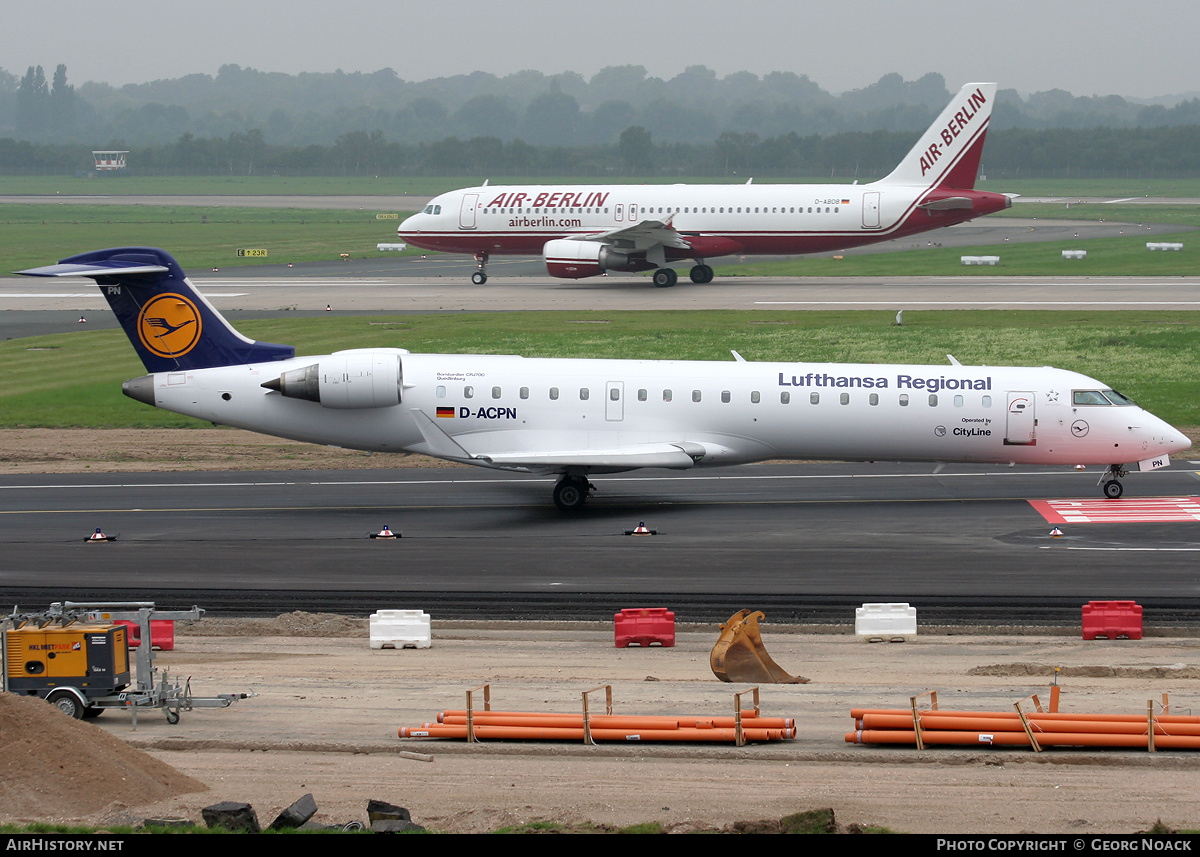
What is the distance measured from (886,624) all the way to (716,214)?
4777 centimetres

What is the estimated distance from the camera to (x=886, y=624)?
21578 mm

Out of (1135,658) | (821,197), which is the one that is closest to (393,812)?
(1135,658)

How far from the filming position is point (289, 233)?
387ft

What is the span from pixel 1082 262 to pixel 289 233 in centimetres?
6772

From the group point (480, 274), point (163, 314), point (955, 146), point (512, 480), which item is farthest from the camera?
point (480, 274)

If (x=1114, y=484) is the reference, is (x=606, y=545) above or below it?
below

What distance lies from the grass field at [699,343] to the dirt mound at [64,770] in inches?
1102

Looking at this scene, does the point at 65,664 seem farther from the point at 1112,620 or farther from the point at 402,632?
the point at 1112,620

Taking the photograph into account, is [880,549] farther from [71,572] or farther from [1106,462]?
[71,572]

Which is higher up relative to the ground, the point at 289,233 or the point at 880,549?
the point at 289,233

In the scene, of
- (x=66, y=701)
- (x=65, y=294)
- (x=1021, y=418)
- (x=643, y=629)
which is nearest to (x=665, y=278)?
(x=65, y=294)

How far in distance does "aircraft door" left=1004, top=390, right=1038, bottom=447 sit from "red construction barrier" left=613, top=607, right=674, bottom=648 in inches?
504

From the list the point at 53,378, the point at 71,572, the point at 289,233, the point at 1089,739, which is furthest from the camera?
the point at 289,233

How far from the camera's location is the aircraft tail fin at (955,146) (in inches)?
2539
